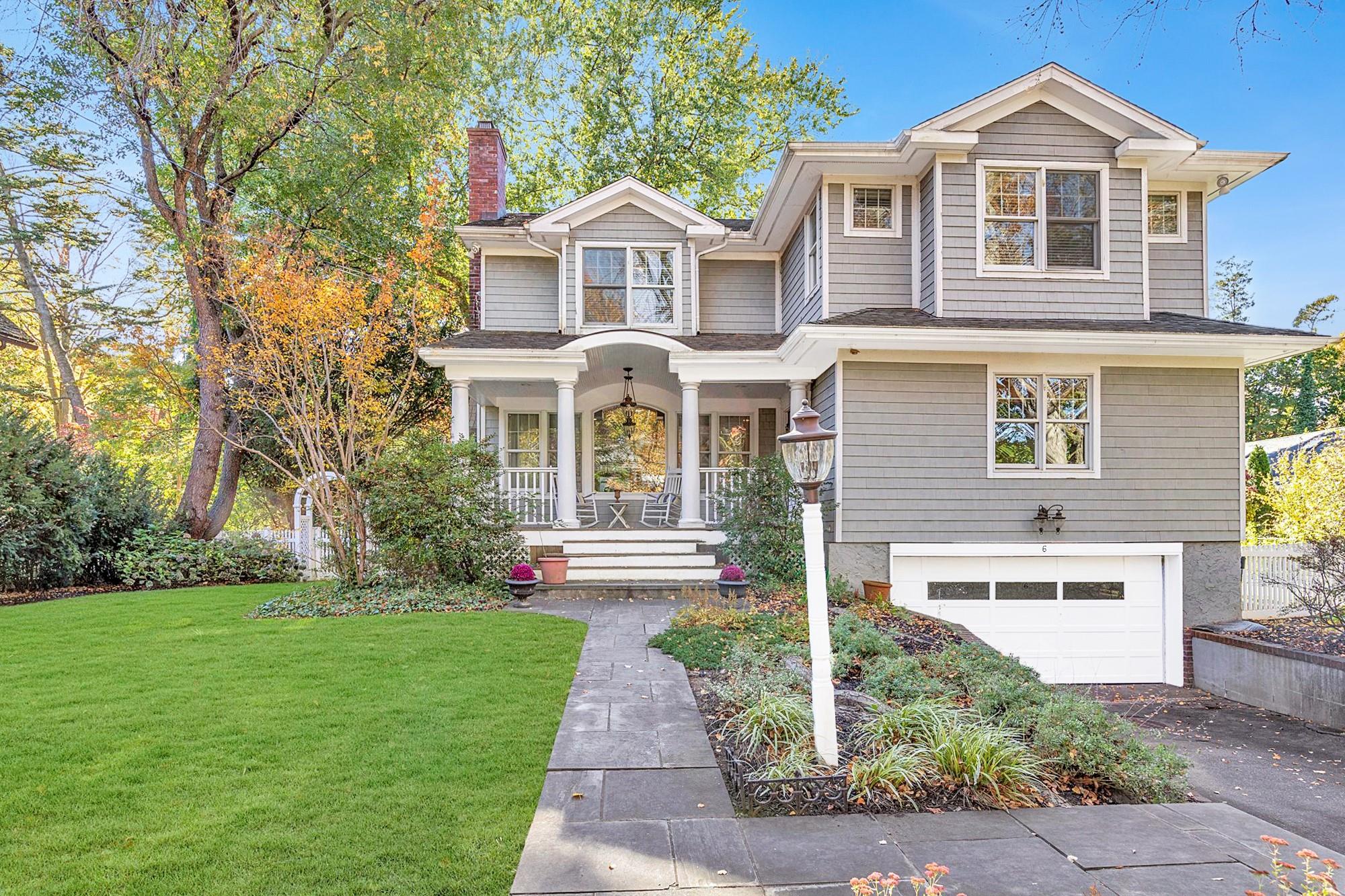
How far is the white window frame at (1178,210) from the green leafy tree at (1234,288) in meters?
17.1

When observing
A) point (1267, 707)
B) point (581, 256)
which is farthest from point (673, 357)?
point (1267, 707)

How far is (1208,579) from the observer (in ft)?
29.0

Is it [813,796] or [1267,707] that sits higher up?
[813,796]

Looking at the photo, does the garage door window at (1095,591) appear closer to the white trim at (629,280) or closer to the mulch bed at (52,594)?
the white trim at (629,280)

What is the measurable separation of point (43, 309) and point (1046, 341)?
65.4 ft

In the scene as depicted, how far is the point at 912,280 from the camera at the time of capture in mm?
9664

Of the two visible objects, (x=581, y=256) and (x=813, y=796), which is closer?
(x=813, y=796)

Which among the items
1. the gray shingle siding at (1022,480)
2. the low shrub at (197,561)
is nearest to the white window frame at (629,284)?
the gray shingle siding at (1022,480)

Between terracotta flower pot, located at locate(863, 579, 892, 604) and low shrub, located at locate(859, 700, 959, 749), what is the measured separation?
435cm

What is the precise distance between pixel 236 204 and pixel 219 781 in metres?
13.3

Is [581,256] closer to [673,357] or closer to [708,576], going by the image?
[673,357]

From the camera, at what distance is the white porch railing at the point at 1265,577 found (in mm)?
9117

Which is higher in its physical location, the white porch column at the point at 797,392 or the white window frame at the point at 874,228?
the white window frame at the point at 874,228

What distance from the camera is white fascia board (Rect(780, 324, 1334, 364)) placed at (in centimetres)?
812
